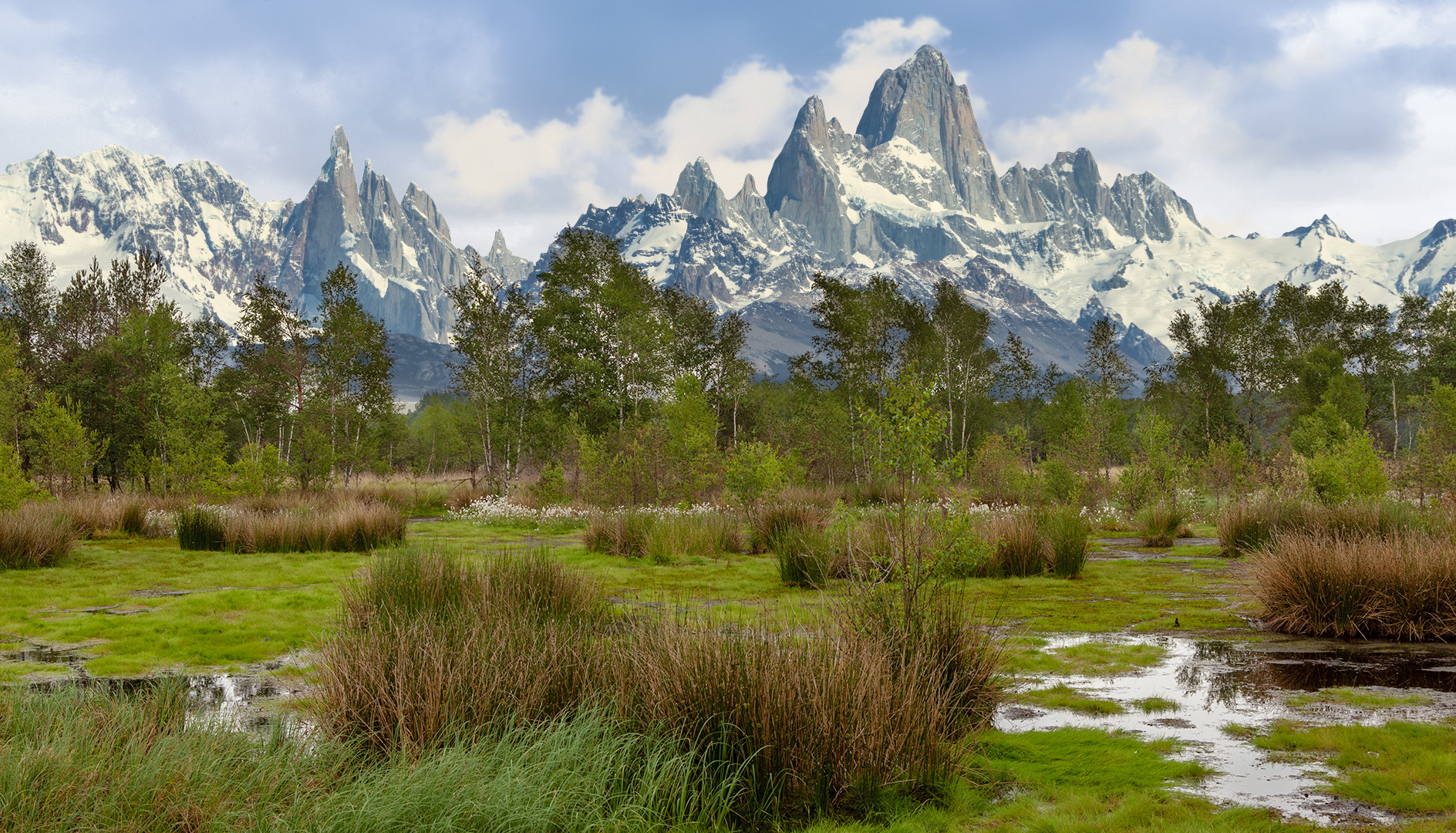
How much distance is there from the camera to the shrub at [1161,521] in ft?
60.4

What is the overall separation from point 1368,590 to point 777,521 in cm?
960

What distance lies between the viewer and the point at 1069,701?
6.10 meters

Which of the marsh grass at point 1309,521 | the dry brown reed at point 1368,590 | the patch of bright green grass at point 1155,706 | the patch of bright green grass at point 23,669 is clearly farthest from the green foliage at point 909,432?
the patch of bright green grass at point 23,669

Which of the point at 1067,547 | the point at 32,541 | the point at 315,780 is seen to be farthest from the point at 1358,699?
the point at 32,541

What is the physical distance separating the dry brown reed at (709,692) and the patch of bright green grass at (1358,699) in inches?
104

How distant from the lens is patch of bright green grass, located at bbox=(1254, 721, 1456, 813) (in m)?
4.07

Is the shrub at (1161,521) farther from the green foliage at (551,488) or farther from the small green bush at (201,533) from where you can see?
the small green bush at (201,533)

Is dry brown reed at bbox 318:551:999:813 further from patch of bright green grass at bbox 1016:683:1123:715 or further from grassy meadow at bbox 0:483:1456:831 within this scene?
patch of bright green grass at bbox 1016:683:1123:715

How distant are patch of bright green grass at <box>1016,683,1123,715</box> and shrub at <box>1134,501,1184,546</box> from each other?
13233 mm

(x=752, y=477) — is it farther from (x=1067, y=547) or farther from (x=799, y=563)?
(x=1067, y=547)

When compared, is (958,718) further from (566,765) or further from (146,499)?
Result: (146,499)

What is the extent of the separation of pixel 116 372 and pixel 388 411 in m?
11.3

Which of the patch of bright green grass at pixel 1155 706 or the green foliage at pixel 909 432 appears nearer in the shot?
the patch of bright green grass at pixel 1155 706

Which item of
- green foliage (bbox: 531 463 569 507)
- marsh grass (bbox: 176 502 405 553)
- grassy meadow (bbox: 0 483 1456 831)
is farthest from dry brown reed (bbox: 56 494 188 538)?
grassy meadow (bbox: 0 483 1456 831)
